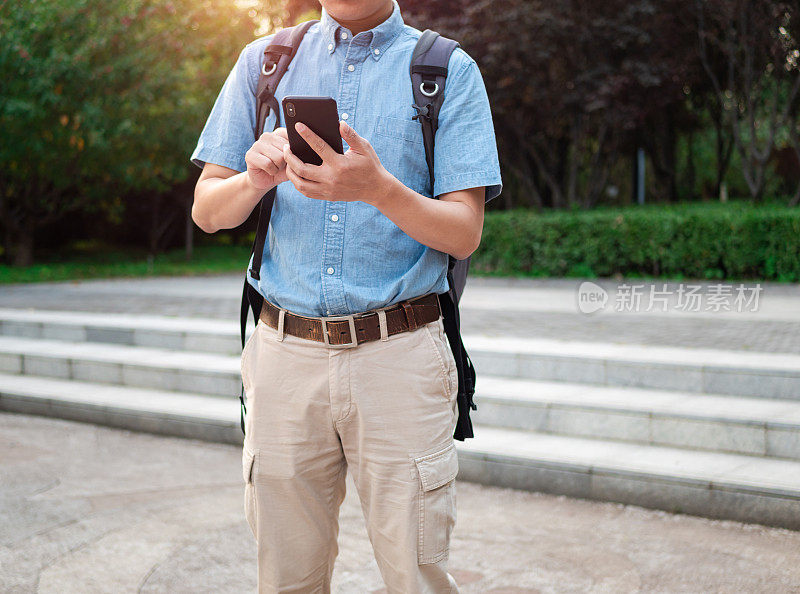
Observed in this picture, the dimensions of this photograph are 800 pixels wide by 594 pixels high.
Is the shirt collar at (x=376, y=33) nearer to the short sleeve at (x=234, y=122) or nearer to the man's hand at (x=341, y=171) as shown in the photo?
the short sleeve at (x=234, y=122)

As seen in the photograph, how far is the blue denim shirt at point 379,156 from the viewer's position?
187cm

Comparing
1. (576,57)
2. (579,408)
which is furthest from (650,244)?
(579,408)

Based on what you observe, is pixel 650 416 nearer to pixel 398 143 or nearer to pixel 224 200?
pixel 398 143

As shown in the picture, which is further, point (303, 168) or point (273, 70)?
point (273, 70)

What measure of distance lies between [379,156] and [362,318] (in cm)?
37

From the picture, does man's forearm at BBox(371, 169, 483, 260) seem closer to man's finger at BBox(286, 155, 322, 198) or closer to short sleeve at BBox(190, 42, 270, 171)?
man's finger at BBox(286, 155, 322, 198)

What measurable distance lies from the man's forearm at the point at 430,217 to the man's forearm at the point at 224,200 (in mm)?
300

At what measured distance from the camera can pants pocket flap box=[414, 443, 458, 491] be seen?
6.13ft

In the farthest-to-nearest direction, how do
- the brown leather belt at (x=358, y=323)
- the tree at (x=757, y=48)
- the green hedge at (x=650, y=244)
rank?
1. the tree at (x=757, y=48)
2. the green hedge at (x=650, y=244)
3. the brown leather belt at (x=358, y=323)

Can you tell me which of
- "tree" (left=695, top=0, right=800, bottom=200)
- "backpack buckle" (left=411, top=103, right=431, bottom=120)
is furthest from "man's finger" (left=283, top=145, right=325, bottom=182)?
"tree" (left=695, top=0, right=800, bottom=200)

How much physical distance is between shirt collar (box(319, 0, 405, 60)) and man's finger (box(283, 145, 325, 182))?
19.0 inches

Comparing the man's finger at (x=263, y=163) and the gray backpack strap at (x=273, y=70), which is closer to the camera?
the man's finger at (x=263, y=163)

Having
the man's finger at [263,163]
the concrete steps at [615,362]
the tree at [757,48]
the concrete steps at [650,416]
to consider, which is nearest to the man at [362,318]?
the man's finger at [263,163]

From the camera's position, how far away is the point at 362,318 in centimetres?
189
